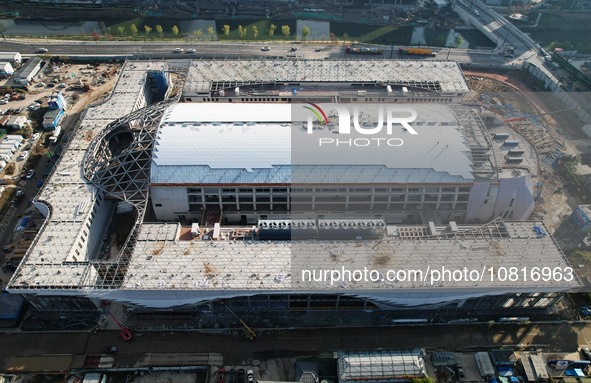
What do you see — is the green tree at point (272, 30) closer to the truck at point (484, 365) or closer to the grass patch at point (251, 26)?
the grass patch at point (251, 26)

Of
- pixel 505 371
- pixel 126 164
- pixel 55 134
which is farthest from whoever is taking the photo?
pixel 55 134

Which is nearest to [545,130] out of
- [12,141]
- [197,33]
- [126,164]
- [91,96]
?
[126,164]

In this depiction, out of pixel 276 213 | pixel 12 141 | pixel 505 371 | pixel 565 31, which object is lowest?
pixel 505 371

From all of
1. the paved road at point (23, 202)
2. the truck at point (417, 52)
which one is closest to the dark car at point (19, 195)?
the paved road at point (23, 202)

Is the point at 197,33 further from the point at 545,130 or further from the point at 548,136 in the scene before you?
the point at 548,136

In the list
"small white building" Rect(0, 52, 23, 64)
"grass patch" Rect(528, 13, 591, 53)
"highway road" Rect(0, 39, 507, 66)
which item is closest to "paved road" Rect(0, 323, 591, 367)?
"highway road" Rect(0, 39, 507, 66)

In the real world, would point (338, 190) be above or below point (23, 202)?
below

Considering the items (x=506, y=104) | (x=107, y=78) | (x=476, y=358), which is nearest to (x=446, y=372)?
(x=476, y=358)

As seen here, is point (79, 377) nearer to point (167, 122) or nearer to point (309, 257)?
point (309, 257)
